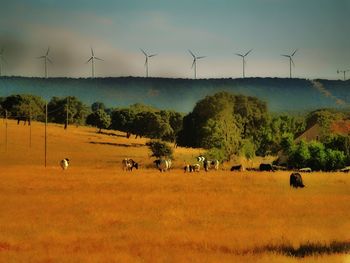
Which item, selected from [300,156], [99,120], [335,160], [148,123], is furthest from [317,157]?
[99,120]

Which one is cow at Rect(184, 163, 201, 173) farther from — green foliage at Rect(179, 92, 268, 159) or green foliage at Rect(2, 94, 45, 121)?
green foliage at Rect(2, 94, 45, 121)

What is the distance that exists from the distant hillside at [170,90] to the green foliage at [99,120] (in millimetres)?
16774

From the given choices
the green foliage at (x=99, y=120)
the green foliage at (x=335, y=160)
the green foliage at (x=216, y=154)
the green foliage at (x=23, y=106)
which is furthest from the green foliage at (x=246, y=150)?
the green foliage at (x=23, y=106)

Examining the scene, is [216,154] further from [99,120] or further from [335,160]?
[99,120]

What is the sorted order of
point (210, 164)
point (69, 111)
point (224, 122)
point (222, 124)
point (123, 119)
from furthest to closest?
point (123, 119) < point (69, 111) < point (224, 122) < point (222, 124) < point (210, 164)

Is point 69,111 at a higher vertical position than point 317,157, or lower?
higher

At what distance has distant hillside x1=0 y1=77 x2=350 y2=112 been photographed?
37625 millimetres

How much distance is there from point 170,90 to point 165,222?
164 ft

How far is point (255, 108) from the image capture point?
9906cm

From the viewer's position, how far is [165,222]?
60.2ft

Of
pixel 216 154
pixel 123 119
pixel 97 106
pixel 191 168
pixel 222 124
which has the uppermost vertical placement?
pixel 97 106

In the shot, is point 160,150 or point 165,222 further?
point 160,150

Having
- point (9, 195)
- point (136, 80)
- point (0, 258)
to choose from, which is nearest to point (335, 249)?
point (0, 258)

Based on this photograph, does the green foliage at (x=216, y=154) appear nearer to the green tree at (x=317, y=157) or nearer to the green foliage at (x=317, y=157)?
the green foliage at (x=317, y=157)
